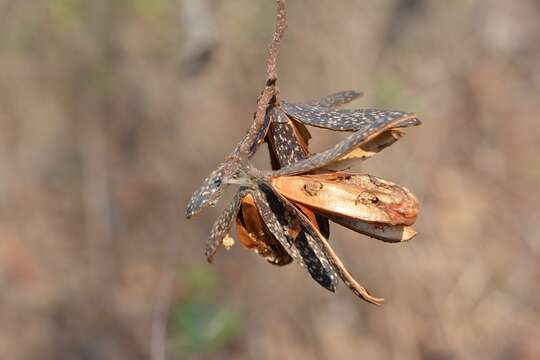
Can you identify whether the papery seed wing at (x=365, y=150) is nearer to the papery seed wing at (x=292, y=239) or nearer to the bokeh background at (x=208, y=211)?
the papery seed wing at (x=292, y=239)

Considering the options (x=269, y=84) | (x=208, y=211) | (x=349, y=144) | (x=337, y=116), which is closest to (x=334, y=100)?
(x=337, y=116)

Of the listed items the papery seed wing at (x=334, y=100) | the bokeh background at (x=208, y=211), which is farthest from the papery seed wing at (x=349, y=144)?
the bokeh background at (x=208, y=211)

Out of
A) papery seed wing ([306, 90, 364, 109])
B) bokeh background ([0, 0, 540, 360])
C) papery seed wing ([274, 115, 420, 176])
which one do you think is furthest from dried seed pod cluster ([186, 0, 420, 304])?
bokeh background ([0, 0, 540, 360])

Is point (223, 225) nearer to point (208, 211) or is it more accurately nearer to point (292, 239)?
point (292, 239)

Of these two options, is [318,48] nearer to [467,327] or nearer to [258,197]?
[467,327]

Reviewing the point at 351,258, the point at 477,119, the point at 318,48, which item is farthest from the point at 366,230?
the point at 477,119
